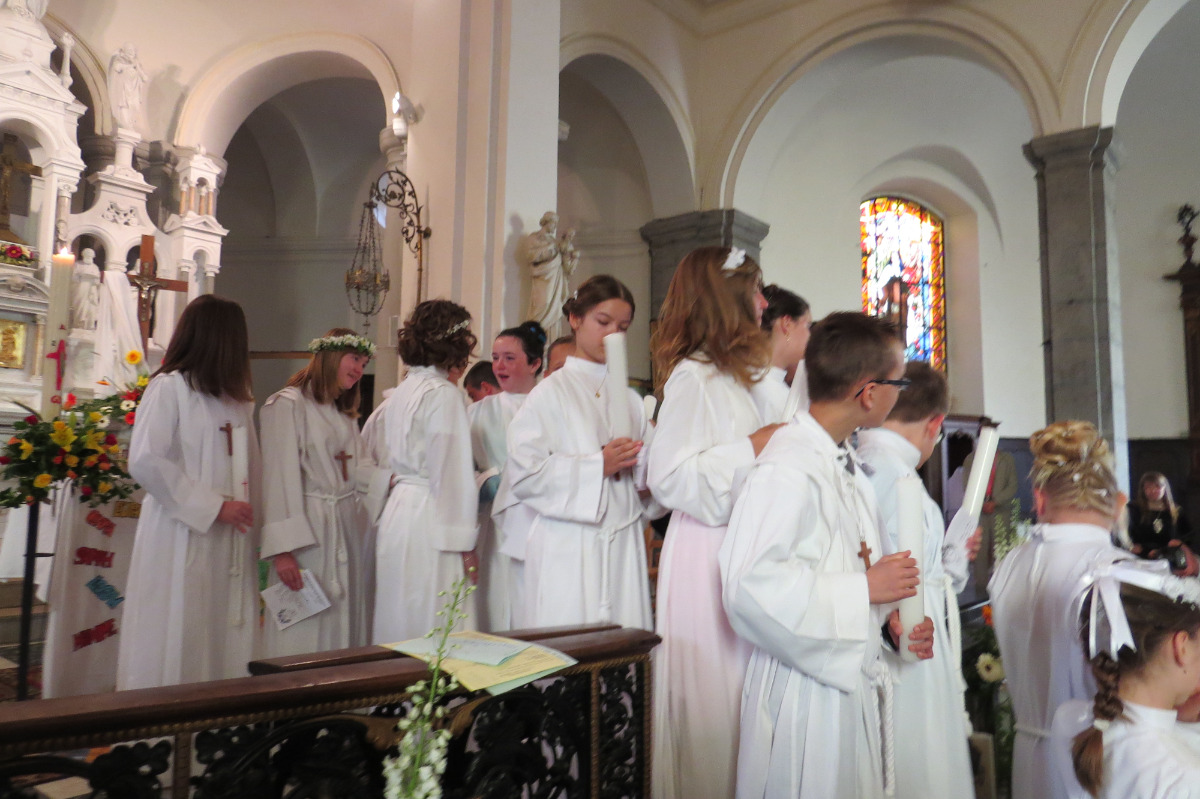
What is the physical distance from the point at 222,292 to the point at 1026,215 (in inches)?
482

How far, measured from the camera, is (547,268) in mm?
6859

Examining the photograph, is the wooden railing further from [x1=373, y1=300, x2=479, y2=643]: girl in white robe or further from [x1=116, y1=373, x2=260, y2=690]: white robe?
[x1=116, y1=373, x2=260, y2=690]: white robe

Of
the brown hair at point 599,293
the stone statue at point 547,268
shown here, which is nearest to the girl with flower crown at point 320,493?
the brown hair at point 599,293

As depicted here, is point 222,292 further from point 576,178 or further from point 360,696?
point 360,696

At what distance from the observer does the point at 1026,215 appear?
13516mm

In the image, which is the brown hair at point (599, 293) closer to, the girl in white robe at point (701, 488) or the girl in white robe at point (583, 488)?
the girl in white robe at point (583, 488)

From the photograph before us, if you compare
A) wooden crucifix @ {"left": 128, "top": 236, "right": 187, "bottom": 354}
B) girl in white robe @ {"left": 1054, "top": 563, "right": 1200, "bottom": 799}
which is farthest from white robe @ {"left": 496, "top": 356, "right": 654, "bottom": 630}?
wooden crucifix @ {"left": 128, "top": 236, "right": 187, "bottom": 354}

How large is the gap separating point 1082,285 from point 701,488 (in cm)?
697

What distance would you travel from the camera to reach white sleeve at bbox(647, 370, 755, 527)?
7.90 feet

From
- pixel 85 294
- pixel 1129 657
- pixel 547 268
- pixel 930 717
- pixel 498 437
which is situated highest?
pixel 85 294

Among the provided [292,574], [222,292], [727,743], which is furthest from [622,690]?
[222,292]

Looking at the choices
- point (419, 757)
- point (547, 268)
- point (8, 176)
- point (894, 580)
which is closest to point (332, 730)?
point (419, 757)

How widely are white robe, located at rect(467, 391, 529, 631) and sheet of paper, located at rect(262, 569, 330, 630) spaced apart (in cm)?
79

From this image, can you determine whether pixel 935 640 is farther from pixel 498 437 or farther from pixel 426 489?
pixel 498 437
